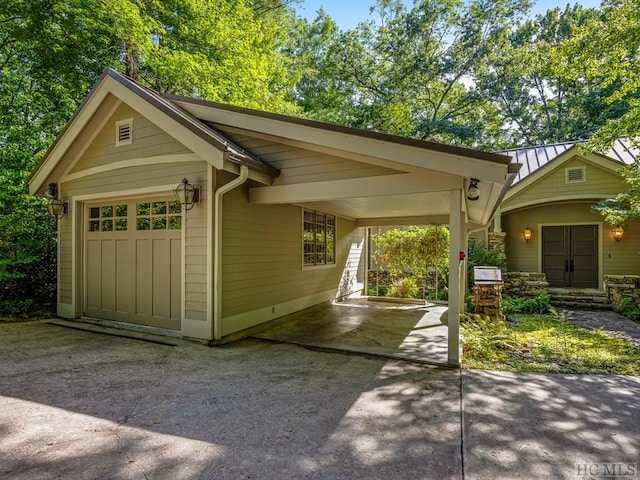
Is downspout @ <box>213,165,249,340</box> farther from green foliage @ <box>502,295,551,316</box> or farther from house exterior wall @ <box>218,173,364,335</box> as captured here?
green foliage @ <box>502,295,551,316</box>

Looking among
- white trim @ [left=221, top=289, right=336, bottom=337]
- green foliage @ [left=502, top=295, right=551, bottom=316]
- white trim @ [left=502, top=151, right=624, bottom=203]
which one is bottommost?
green foliage @ [left=502, top=295, right=551, bottom=316]

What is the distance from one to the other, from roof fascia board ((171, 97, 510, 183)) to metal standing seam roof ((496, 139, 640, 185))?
7.31 metres

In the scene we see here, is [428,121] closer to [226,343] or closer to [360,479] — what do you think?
[226,343]

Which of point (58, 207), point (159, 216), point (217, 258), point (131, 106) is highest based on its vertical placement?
point (131, 106)

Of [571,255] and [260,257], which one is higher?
[260,257]

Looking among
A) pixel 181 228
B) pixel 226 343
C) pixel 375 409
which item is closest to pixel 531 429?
pixel 375 409

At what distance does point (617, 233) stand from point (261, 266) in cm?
1000

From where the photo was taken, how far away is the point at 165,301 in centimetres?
562

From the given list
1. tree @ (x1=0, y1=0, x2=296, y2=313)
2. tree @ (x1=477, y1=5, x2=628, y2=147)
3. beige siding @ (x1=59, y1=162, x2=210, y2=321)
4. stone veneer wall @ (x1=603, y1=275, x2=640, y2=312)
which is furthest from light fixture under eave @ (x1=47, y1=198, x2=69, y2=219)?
tree @ (x1=477, y1=5, x2=628, y2=147)

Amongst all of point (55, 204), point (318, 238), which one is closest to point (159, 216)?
point (55, 204)

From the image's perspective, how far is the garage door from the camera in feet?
18.2

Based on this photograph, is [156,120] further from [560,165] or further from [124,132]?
[560,165]

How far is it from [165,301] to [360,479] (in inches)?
177

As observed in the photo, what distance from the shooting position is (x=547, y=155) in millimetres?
11969
